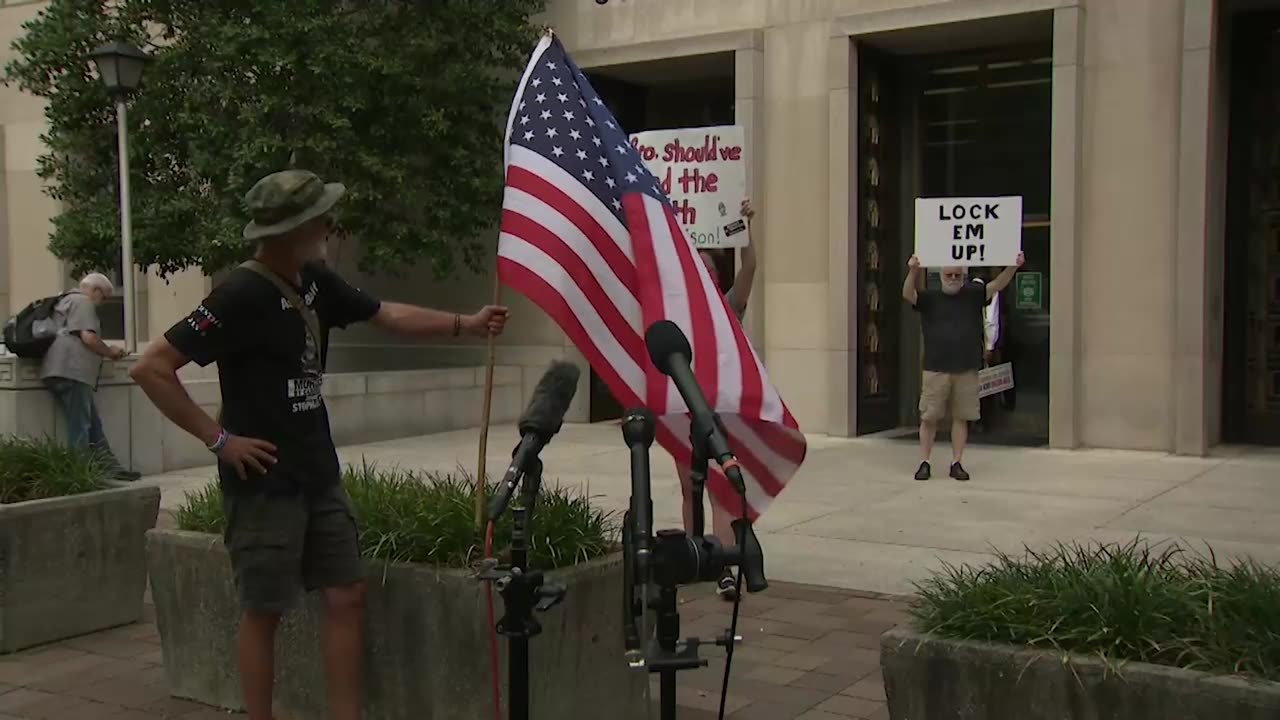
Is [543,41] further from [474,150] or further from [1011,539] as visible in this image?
[474,150]

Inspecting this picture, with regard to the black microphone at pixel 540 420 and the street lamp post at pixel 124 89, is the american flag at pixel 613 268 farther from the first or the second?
the street lamp post at pixel 124 89

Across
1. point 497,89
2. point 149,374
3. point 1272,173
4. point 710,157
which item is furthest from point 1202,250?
point 149,374

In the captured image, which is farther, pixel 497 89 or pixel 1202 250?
pixel 497 89

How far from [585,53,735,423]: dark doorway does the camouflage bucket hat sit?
Answer: 34.1 ft

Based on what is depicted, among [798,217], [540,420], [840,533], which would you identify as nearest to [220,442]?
[540,420]

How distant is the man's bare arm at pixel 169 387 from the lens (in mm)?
3797

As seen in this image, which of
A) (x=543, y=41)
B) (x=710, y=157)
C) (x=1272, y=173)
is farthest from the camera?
(x=1272, y=173)

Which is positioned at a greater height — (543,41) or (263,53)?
(263,53)

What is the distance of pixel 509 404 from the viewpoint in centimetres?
1517

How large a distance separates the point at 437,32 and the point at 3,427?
5.94 meters

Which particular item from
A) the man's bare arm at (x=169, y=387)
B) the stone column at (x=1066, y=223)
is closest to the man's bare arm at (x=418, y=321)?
the man's bare arm at (x=169, y=387)

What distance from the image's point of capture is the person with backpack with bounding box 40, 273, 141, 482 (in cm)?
1031

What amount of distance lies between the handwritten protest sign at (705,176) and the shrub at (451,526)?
4.94 metres

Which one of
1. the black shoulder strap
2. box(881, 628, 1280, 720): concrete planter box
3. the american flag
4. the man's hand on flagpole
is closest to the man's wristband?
the black shoulder strap
